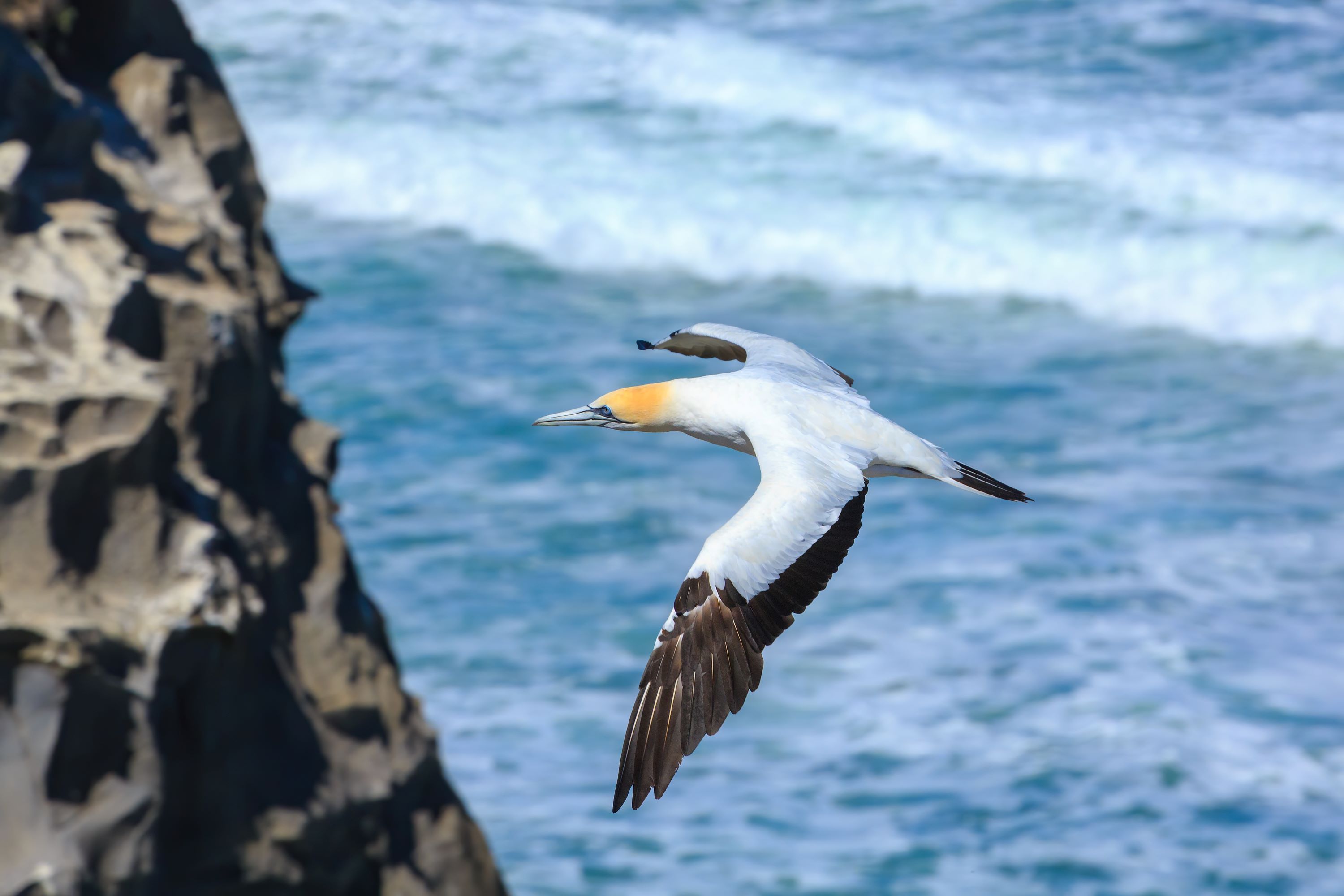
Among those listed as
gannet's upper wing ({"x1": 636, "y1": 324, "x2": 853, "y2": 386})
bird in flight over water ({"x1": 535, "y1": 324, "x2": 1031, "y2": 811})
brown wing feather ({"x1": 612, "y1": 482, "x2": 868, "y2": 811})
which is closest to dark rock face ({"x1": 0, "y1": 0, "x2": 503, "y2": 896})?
bird in flight over water ({"x1": 535, "y1": 324, "x2": 1031, "y2": 811})

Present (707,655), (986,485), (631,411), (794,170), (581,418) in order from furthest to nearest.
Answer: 1. (794,170)
2. (631,411)
3. (581,418)
4. (986,485)
5. (707,655)

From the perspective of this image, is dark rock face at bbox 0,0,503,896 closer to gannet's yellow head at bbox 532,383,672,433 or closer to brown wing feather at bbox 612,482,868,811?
gannet's yellow head at bbox 532,383,672,433

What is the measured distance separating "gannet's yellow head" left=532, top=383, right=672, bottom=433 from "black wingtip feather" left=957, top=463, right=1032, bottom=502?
3.47 ft

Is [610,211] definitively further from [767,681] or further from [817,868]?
[817,868]

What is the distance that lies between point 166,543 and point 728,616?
249 cm

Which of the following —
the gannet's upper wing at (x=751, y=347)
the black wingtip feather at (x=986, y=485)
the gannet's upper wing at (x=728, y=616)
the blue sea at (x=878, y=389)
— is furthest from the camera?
the blue sea at (x=878, y=389)

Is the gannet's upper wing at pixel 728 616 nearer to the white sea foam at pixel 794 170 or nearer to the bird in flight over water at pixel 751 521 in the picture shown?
the bird in flight over water at pixel 751 521

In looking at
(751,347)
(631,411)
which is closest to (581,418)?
(631,411)

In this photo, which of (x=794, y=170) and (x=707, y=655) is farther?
(x=794, y=170)

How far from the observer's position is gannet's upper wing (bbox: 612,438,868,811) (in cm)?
462

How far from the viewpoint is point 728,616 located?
486 cm

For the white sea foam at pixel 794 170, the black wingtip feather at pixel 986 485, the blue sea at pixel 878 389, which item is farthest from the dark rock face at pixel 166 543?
the white sea foam at pixel 794 170

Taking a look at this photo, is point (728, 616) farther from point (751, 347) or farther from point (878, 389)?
point (878, 389)

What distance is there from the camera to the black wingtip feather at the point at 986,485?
5.63 m
